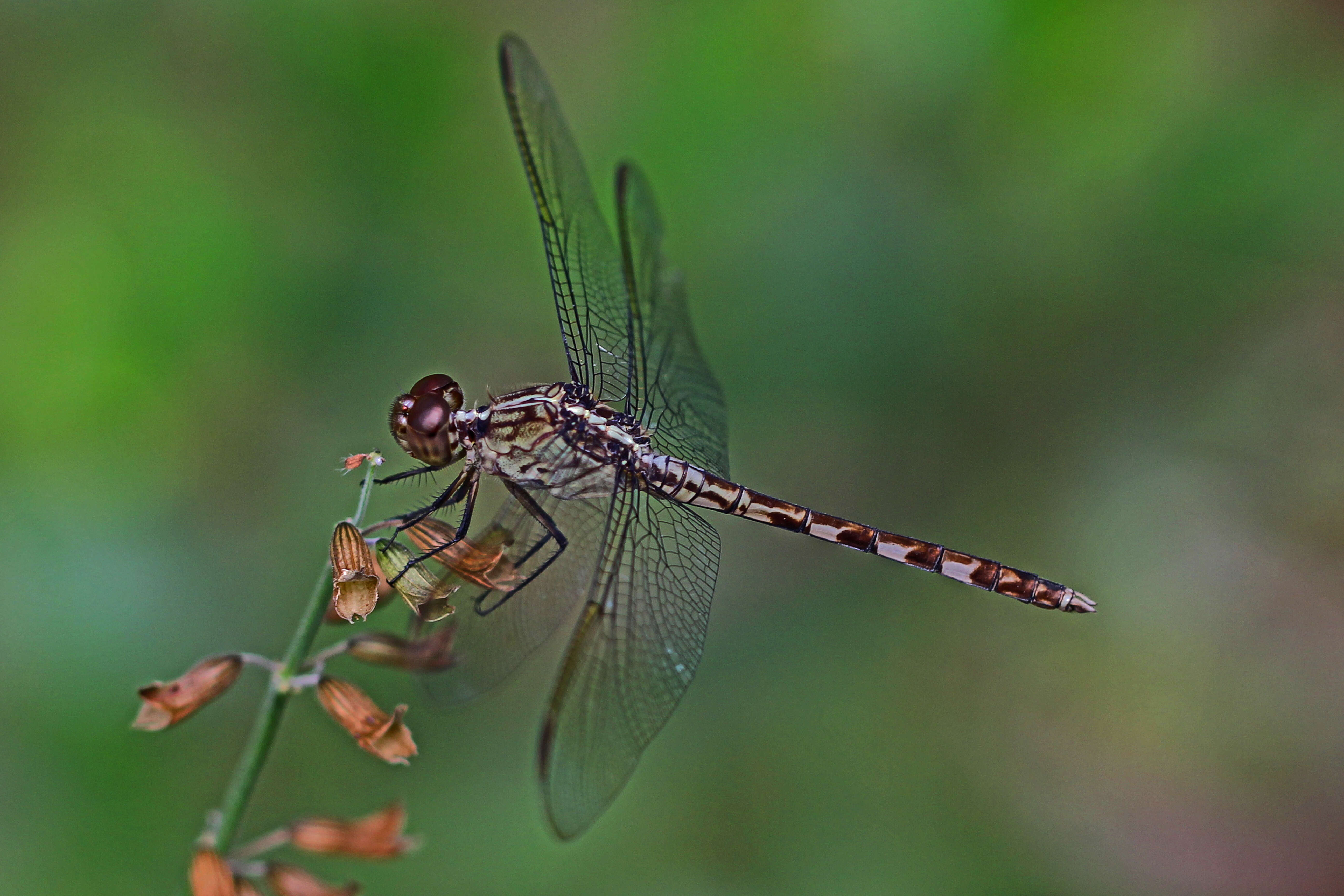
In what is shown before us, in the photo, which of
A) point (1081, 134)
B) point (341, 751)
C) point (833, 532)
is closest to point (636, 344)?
point (833, 532)

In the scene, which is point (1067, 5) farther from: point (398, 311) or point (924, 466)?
point (398, 311)

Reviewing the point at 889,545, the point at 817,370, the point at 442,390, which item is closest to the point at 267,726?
the point at 442,390

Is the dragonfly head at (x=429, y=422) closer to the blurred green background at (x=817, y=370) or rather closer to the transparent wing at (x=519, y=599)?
the transparent wing at (x=519, y=599)

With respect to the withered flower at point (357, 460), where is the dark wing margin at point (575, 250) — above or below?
above

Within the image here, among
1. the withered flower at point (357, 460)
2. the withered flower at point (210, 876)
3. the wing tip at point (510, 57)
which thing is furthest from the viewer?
the wing tip at point (510, 57)

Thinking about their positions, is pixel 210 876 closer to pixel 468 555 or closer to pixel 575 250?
pixel 468 555

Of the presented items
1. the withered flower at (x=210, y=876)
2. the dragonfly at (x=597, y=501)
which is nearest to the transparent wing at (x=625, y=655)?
the dragonfly at (x=597, y=501)
